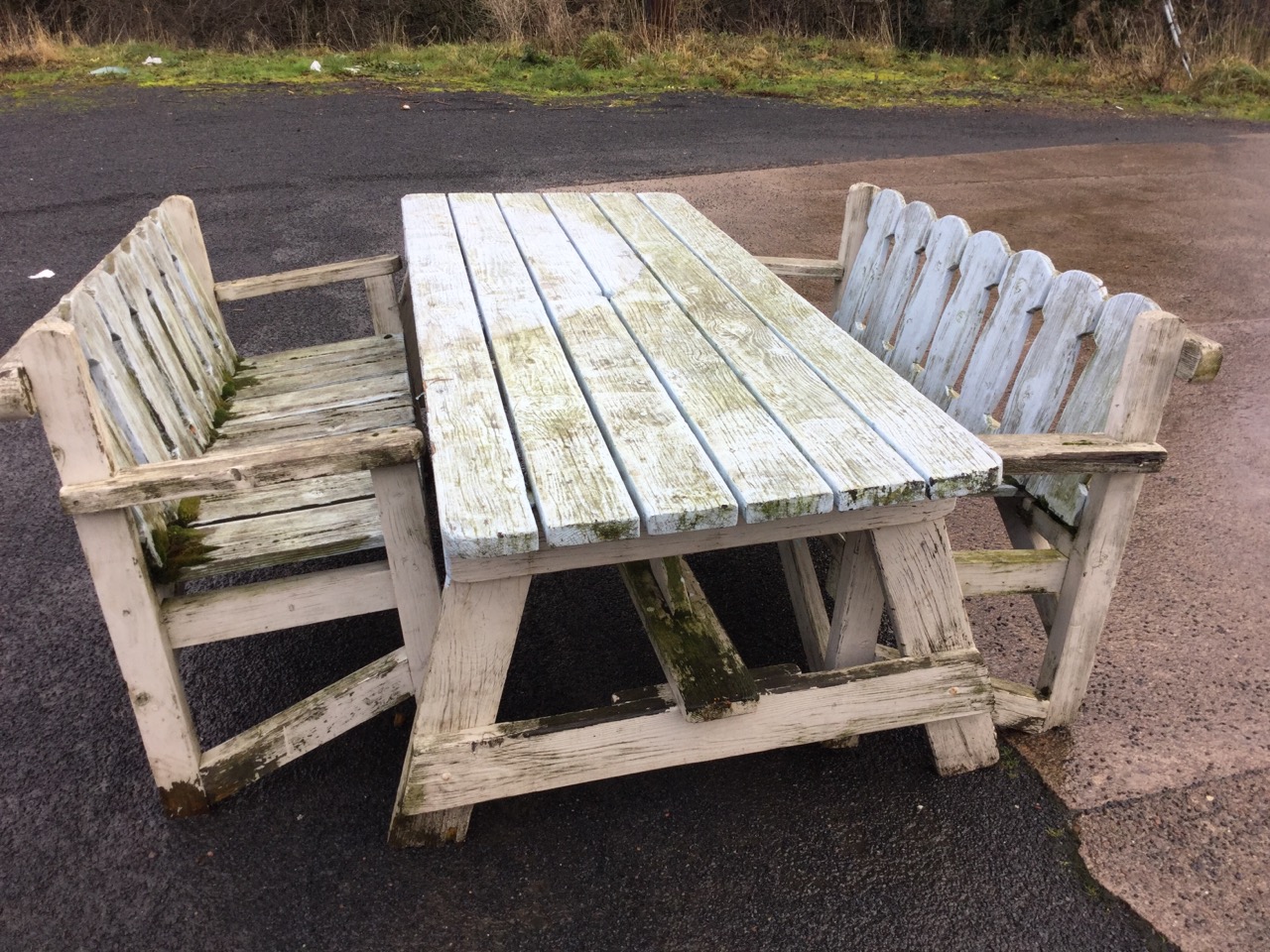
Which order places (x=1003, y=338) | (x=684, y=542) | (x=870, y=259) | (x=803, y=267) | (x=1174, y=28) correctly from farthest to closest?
(x=1174, y=28) < (x=803, y=267) < (x=870, y=259) < (x=1003, y=338) < (x=684, y=542)

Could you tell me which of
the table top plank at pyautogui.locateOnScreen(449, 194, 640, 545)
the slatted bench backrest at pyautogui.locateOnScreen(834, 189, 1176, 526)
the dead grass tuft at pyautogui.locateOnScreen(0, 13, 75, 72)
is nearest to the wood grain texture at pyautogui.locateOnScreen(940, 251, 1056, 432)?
the slatted bench backrest at pyautogui.locateOnScreen(834, 189, 1176, 526)

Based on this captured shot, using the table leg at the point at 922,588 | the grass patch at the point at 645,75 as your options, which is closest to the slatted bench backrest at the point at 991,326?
the table leg at the point at 922,588

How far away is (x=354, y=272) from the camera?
324cm

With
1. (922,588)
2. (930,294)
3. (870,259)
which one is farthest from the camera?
(870,259)

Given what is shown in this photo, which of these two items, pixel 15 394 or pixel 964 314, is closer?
pixel 15 394

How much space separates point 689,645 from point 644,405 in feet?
1.66

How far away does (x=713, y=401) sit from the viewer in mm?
1929

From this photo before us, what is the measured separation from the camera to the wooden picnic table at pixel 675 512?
161 centimetres

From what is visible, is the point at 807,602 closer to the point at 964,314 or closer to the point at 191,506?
the point at 964,314

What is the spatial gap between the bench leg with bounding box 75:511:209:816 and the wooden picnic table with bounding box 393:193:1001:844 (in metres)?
0.49

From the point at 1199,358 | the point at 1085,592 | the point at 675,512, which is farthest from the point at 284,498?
the point at 1199,358

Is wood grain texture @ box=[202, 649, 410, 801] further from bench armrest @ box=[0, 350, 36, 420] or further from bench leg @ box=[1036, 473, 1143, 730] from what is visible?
bench leg @ box=[1036, 473, 1143, 730]

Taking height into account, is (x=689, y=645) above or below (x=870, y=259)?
below

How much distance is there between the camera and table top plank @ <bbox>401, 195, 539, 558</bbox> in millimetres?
1498
